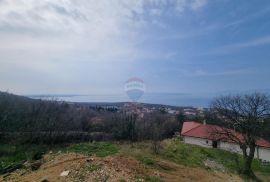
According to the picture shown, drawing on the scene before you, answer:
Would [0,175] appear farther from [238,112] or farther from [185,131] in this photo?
[185,131]

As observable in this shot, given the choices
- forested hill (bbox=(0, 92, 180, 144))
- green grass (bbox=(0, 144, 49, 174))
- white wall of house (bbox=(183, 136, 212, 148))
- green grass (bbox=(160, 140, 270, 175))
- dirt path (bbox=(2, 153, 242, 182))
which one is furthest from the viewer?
white wall of house (bbox=(183, 136, 212, 148))

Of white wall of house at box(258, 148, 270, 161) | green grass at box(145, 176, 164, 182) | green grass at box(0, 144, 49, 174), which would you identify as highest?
green grass at box(145, 176, 164, 182)

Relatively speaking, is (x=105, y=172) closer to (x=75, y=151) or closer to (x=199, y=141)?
(x=75, y=151)

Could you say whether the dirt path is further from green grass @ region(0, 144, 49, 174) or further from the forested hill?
the forested hill

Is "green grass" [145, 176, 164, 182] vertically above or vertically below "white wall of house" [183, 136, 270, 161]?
above

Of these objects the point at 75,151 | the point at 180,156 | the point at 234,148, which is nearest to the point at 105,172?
the point at 75,151

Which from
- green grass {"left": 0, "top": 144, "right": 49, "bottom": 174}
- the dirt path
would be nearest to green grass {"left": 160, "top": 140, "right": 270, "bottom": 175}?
the dirt path

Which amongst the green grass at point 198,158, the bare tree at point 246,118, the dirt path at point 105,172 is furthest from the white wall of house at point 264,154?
the dirt path at point 105,172

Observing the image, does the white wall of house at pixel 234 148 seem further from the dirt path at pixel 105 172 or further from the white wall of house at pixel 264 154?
the dirt path at pixel 105 172

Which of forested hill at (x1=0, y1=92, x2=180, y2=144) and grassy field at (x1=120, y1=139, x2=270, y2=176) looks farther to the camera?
forested hill at (x1=0, y1=92, x2=180, y2=144)
